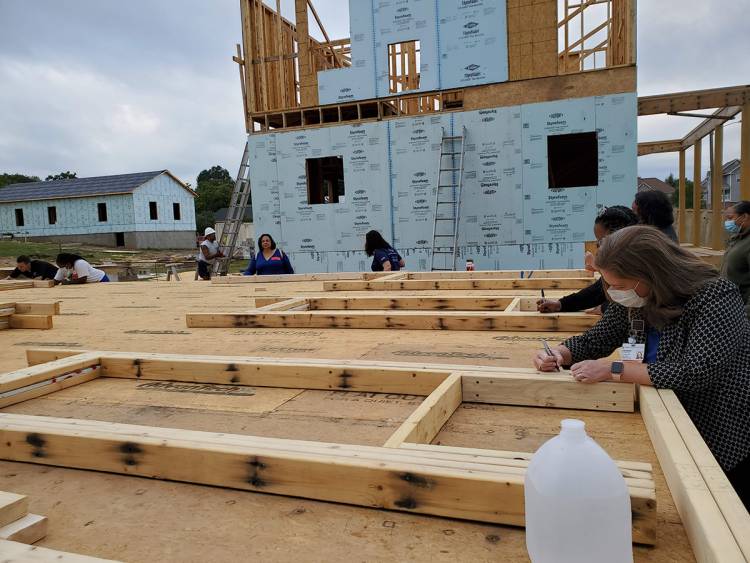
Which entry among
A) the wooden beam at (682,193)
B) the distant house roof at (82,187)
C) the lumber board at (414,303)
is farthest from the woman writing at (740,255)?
the distant house roof at (82,187)

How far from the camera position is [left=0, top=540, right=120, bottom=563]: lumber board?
1.24 m

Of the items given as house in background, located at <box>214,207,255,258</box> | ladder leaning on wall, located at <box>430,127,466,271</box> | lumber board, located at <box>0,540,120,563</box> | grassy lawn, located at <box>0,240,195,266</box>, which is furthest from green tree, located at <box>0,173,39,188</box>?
lumber board, located at <box>0,540,120,563</box>

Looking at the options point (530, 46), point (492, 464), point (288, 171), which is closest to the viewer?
point (492, 464)

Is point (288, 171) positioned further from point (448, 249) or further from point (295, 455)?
point (295, 455)

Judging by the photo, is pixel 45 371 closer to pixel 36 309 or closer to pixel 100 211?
pixel 36 309

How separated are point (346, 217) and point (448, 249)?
2.45 m

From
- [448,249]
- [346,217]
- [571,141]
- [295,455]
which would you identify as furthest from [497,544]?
[571,141]

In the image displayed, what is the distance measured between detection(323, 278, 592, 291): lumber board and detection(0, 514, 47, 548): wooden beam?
508cm

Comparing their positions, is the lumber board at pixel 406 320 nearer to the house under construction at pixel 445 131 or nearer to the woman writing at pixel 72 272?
the woman writing at pixel 72 272

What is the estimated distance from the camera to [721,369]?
1.96 m

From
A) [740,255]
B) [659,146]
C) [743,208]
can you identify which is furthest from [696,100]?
[740,255]

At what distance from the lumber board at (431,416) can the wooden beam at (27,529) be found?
959mm

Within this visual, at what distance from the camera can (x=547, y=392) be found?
7.66ft

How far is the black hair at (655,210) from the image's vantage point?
431 cm
